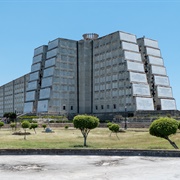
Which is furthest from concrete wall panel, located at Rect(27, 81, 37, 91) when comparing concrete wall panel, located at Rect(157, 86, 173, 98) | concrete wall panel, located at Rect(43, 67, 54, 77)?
concrete wall panel, located at Rect(157, 86, 173, 98)

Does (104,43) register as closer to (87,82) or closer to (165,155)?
(87,82)

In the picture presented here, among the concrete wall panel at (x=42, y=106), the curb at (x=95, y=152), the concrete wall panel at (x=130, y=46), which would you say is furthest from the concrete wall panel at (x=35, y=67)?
the curb at (x=95, y=152)

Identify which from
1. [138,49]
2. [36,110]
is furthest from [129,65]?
[36,110]

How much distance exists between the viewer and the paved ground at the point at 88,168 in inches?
445

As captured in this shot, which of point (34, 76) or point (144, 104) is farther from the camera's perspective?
point (34, 76)

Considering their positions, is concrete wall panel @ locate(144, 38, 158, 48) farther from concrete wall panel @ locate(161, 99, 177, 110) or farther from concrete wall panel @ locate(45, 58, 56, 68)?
concrete wall panel @ locate(45, 58, 56, 68)

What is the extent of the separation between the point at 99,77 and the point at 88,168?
278 feet

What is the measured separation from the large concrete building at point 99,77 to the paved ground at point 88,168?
2684 inches

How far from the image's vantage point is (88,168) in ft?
42.9

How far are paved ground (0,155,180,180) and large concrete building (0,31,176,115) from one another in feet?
224

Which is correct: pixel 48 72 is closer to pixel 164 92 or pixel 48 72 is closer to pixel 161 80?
pixel 161 80

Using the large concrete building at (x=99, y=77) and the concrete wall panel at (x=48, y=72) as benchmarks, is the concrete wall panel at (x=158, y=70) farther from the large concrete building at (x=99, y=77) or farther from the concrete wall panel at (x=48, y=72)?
the concrete wall panel at (x=48, y=72)

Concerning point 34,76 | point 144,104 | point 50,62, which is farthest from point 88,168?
point 34,76

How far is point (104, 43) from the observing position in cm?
9688
